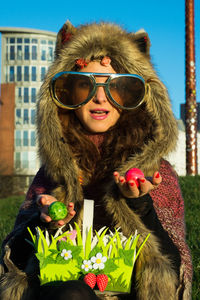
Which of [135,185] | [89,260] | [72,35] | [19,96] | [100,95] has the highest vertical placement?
[19,96]

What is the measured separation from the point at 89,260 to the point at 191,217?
3.30 metres

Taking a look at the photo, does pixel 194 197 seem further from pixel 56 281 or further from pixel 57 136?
pixel 56 281

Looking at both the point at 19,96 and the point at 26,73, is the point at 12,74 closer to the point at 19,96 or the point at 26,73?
the point at 26,73

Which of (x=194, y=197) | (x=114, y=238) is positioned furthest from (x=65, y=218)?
(x=194, y=197)

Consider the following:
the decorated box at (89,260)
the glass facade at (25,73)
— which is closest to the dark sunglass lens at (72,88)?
the decorated box at (89,260)

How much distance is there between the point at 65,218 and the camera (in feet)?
6.81

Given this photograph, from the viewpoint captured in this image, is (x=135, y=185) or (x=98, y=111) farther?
(x=98, y=111)

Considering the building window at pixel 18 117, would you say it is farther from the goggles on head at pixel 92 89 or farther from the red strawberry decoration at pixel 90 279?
the red strawberry decoration at pixel 90 279

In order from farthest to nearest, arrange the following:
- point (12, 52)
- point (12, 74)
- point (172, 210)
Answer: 1. point (12, 52)
2. point (12, 74)
3. point (172, 210)

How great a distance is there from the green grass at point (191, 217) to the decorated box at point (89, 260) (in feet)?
4.41

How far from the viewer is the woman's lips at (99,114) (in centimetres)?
255

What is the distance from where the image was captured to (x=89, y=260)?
1.97 m

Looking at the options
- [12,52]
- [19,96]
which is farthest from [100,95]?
[12,52]

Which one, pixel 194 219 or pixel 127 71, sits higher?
pixel 127 71
